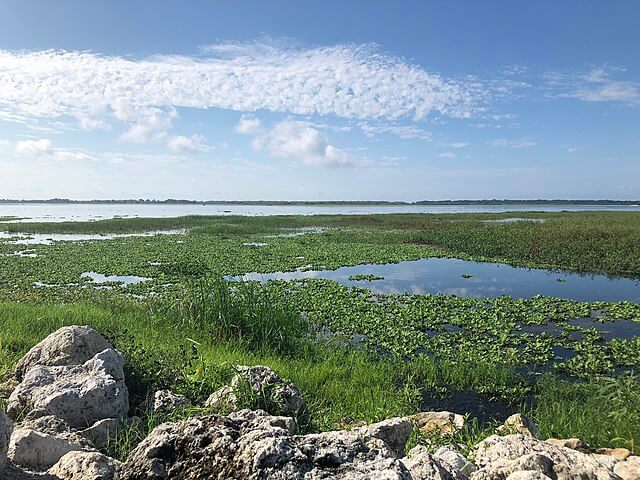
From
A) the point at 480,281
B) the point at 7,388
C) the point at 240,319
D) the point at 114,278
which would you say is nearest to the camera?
the point at 7,388

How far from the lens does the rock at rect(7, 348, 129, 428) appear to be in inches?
151

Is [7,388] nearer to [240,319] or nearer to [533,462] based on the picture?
[240,319]

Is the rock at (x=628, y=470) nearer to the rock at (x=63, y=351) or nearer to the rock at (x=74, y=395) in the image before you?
the rock at (x=74, y=395)

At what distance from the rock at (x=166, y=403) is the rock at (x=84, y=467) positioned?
1248mm

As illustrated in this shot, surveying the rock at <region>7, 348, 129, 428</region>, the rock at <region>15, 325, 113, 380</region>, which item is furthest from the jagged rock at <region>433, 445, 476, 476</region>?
the rock at <region>15, 325, 113, 380</region>

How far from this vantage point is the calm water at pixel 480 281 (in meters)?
13.6

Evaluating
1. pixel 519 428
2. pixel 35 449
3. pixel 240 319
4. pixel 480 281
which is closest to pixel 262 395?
pixel 35 449

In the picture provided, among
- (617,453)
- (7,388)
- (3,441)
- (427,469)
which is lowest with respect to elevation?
(617,453)

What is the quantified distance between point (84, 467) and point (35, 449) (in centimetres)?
58

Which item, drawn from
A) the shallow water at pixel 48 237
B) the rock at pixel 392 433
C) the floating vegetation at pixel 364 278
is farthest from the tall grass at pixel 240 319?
the shallow water at pixel 48 237

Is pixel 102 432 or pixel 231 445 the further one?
pixel 102 432

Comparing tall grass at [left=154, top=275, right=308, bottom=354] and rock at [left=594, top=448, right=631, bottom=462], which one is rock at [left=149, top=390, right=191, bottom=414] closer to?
tall grass at [left=154, top=275, right=308, bottom=354]

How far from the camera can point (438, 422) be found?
16.4 ft

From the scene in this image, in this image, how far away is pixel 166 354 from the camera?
6.09 meters
